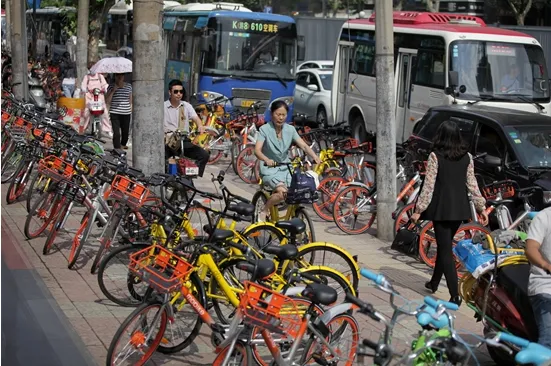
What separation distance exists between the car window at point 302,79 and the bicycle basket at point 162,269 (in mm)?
20729

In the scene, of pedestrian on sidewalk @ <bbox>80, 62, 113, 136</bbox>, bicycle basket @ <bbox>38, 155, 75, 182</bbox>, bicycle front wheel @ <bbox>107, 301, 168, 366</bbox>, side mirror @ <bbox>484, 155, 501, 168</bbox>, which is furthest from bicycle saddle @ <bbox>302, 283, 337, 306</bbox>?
pedestrian on sidewalk @ <bbox>80, 62, 113, 136</bbox>

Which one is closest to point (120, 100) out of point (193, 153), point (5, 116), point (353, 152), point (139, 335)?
point (5, 116)

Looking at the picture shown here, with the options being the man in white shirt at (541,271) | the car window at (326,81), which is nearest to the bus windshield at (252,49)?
the car window at (326,81)

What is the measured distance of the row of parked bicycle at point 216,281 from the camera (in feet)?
15.3

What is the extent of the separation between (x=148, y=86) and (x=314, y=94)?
15.7m

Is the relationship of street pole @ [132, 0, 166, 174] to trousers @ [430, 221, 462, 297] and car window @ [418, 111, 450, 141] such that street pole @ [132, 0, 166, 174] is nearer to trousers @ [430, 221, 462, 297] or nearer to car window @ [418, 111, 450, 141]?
trousers @ [430, 221, 462, 297]

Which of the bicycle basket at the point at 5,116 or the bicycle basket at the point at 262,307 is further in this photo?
the bicycle basket at the point at 5,116

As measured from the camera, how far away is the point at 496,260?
6.79 m

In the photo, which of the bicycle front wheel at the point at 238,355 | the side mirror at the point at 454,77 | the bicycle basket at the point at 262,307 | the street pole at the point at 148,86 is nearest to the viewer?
the bicycle basket at the point at 262,307

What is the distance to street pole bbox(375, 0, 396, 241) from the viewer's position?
1183cm

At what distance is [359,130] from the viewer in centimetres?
2127

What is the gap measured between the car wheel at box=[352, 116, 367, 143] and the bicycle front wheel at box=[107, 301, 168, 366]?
14955mm

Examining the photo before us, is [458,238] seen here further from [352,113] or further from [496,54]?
[352,113]

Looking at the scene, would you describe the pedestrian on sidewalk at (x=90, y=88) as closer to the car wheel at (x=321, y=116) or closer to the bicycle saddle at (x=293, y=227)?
the car wheel at (x=321, y=116)
